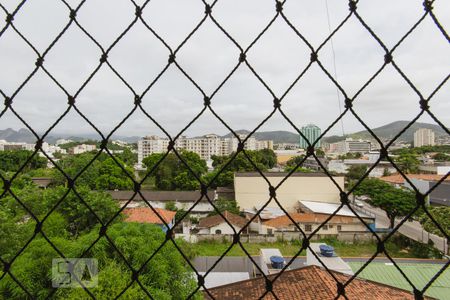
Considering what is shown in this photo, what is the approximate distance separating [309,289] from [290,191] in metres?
10.4

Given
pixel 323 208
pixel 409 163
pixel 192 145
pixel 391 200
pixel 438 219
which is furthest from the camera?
pixel 192 145

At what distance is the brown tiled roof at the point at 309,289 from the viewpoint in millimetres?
3312

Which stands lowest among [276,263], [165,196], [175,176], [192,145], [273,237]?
[273,237]

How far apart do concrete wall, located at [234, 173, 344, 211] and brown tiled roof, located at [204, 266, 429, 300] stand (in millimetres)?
9773

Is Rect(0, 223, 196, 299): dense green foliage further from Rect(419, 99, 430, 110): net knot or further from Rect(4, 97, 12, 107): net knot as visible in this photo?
Rect(419, 99, 430, 110): net knot

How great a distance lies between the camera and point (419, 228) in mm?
11172

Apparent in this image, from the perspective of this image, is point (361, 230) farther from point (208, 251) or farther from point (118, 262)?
point (118, 262)

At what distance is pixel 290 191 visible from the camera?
44.6 ft

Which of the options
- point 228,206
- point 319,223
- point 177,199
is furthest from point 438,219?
point 177,199

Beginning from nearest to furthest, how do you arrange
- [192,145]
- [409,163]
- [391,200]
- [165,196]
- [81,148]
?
[391,200] → [165,196] → [409,163] → [192,145] → [81,148]

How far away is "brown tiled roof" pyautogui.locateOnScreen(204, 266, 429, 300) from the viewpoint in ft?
10.9

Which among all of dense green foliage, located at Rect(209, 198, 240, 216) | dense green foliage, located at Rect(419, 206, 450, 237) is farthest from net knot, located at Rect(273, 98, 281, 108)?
dense green foliage, located at Rect(209, 198, 240, 216)

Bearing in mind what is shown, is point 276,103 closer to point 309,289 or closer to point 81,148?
point 309,289

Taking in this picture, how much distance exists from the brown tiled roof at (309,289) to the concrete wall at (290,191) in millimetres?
9773
